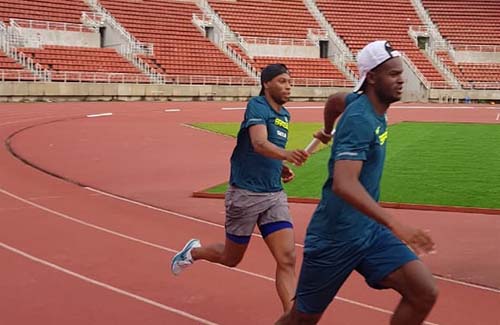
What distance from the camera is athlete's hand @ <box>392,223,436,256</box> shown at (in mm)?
3425

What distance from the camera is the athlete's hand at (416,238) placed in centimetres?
342

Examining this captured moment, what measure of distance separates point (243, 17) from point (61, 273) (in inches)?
1680

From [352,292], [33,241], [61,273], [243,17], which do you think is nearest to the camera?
[352,292]

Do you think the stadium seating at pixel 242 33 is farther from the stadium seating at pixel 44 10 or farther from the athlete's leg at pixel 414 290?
the athlete's leg at pixel 414 290

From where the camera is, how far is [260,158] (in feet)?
17.4

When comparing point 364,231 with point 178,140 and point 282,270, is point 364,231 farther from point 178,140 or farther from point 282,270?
point 178,140

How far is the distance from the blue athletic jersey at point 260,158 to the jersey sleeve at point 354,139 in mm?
1534

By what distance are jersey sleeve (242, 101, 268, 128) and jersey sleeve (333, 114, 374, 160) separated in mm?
1469

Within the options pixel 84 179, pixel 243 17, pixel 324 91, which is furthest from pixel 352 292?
pixel 243 17

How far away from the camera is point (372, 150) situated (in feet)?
12.3

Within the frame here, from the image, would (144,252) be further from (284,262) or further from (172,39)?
(172,39)

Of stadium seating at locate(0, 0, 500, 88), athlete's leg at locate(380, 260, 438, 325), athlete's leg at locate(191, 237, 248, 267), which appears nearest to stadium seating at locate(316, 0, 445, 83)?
stadium seating at locate(0, 0, 500, 88)

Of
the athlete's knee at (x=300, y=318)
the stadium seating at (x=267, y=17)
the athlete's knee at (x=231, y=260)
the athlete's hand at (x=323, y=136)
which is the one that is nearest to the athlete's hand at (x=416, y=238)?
the athlete's knee at (x=300, y=318)

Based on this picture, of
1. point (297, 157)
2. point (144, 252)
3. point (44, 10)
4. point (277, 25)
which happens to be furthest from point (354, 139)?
point (277, 25)
